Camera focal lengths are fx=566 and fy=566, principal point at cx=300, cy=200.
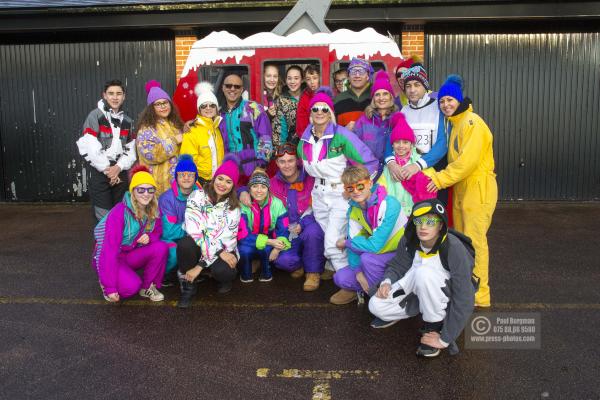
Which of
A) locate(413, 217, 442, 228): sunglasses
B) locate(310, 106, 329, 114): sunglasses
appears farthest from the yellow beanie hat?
locate(413, 217, 442, 228): sunglasses

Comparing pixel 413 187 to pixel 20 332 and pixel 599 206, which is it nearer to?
pixel 20 332

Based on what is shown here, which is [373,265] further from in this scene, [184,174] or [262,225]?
[184,174]

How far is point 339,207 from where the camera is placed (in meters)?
4.89

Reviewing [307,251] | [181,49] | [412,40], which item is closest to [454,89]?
[307,251]

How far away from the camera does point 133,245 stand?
4758 millimetres

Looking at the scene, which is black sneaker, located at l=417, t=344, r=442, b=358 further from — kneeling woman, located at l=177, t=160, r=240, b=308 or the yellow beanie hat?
the yellow beanie hat

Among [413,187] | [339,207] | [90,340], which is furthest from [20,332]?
[413,187]

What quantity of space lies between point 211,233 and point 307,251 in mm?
885

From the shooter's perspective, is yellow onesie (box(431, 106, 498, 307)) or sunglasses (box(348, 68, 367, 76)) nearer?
yellow onesie (box(431, 106, 498, 307))

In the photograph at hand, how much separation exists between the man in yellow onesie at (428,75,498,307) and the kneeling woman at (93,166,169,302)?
2.30 metres

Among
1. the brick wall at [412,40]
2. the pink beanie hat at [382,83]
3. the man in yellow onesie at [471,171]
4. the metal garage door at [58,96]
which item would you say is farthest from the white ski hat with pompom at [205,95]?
the brick wall at [412,40]

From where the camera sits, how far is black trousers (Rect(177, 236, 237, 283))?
15.4 ft

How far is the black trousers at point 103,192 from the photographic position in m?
5.61

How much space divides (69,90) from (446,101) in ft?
24.3
